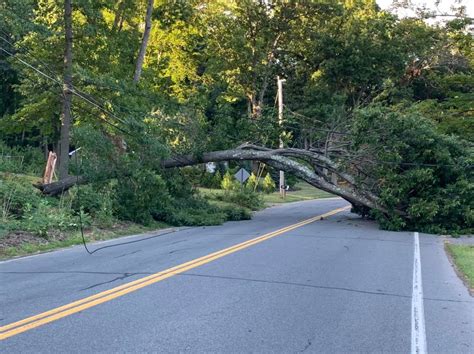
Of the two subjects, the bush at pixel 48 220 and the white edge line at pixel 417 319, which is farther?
the bush at pixel 48 220

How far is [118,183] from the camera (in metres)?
19.4

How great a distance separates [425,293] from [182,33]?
29110 mm

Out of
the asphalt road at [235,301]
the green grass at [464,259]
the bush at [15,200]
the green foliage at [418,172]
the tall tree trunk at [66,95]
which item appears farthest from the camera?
the tall tree trunk at [66,95]

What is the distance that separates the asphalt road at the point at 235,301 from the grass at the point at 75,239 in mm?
650

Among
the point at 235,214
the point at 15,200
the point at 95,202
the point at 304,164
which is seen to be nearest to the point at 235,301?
the point at 15,200

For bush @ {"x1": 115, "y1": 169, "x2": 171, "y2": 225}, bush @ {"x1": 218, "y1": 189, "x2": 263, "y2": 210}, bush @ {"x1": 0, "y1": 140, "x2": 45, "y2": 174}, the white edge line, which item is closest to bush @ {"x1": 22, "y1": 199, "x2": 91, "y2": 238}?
bush @ {"x1": 115, "y1": 169, "x2": 171, "y2": 225}

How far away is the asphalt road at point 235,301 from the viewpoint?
230 inches

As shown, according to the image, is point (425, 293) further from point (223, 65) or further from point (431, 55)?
point (431, 55)

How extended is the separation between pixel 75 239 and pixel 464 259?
1008 cm

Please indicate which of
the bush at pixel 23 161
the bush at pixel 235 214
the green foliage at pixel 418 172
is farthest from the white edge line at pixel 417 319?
the bush at pixel 23 161

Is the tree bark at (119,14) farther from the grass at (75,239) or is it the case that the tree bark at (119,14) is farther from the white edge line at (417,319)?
the white edge line at (417,319)

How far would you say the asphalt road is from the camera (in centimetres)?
585

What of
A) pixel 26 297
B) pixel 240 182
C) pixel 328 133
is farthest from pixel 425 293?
pixel 240 182

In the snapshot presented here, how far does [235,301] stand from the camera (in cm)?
765
